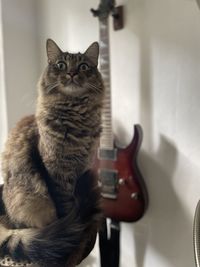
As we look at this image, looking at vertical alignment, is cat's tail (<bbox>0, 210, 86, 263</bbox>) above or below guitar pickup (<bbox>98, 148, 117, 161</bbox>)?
below

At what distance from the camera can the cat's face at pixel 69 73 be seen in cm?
60

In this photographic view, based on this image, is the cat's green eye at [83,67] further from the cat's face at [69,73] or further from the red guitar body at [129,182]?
the red guitar body at [129,182]

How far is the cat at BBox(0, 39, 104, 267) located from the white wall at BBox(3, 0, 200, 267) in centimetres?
30

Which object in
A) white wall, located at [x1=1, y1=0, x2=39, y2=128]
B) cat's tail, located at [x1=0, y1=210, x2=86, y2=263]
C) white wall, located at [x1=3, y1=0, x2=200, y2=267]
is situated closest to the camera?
cat's tail, located at [x1=0, y1=210, x2=86, y2=263]

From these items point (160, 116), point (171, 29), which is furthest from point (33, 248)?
point (171, 29)

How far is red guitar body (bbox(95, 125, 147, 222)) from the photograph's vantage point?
1056 millimetres

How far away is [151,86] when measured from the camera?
1062mm

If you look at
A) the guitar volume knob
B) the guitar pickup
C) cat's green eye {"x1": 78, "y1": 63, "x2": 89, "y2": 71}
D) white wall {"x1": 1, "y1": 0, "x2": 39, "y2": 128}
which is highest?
white wall {"x1": 1, "y1": 0, "x2": 39, "y2": 128}

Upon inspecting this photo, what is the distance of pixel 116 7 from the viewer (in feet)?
3.63

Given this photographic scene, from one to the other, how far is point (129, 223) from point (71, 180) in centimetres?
62

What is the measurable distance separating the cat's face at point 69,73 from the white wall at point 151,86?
30 centimetres

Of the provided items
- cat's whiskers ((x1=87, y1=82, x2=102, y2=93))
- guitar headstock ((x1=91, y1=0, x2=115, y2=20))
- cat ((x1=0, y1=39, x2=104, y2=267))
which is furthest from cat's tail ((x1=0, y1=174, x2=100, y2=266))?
guitar headstock ((x1=91, y1=0, x2=115, y2=20))

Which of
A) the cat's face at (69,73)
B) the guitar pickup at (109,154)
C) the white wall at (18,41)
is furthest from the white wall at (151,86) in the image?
the cat's face at (69,73)

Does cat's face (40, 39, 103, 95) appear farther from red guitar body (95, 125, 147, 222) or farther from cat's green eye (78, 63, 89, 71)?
red guitar body (95, 125, 147, 222)
